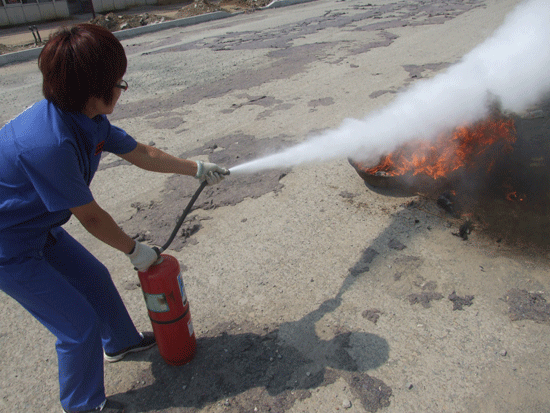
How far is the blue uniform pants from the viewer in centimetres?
191

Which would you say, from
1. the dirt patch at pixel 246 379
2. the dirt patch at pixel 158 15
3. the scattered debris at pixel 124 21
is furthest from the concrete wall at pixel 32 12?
the dirt patch at pixel 246 379

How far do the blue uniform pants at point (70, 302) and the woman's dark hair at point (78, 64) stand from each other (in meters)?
0.82

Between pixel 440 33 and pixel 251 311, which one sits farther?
pixel 440 33

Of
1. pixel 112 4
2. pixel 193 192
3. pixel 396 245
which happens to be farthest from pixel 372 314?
pixel 112 4

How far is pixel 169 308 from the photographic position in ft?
7.34

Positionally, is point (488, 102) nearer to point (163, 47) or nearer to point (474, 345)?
point (474, 345)

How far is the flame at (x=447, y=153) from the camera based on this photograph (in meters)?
3.81

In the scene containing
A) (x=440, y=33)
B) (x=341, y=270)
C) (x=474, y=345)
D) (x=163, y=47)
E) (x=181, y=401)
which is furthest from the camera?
(x=163, y=47)

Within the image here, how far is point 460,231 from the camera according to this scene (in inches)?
130

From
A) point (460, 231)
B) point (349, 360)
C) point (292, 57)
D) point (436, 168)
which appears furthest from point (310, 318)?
point (292, 57)

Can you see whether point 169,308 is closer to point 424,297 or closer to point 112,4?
point 424,297

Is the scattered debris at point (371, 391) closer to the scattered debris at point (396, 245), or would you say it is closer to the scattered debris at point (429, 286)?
the scattered debris at point (429, 286)

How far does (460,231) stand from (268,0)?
18.3 m

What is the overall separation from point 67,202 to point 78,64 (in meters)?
0.58
